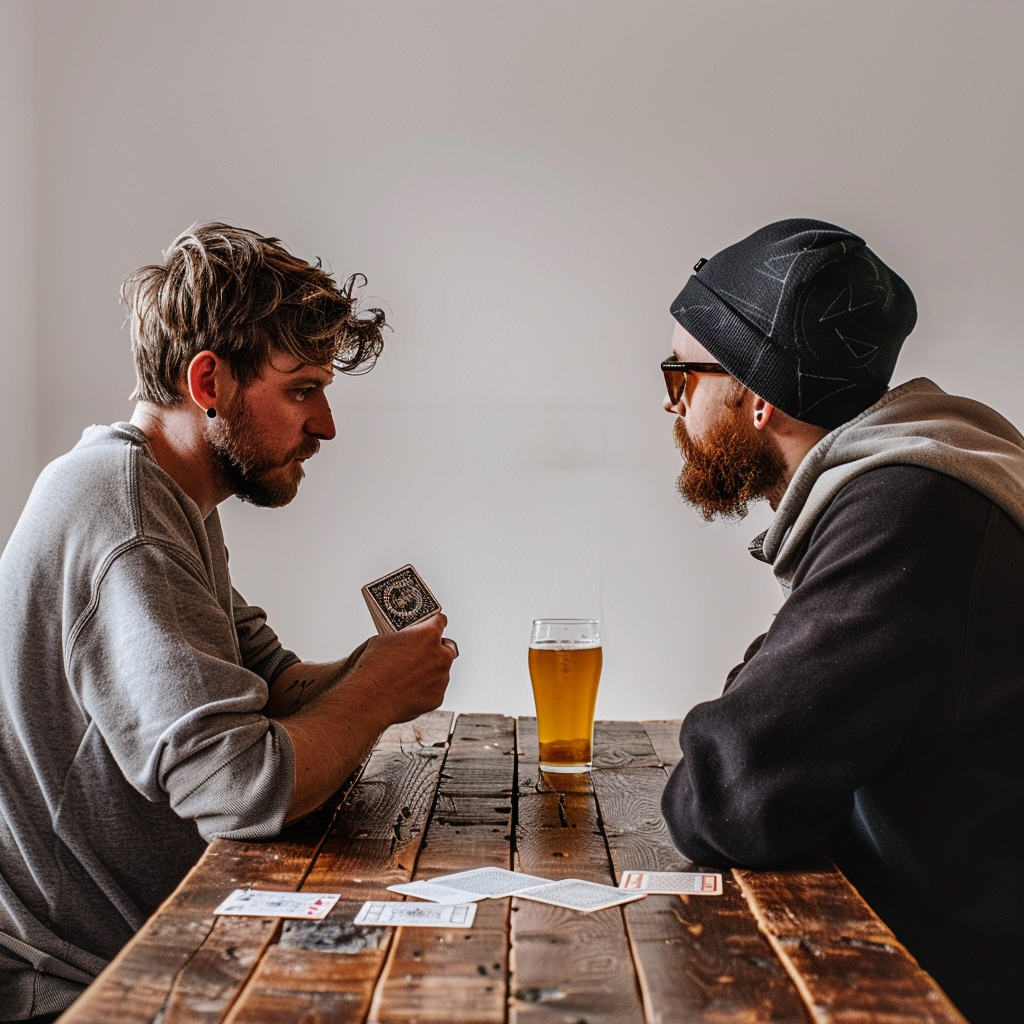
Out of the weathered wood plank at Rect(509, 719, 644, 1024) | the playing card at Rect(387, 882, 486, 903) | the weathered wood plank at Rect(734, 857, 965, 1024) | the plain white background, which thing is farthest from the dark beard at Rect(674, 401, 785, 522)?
the plain white background

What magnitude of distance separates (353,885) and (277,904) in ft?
0.30

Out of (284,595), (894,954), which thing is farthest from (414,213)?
(894,954)

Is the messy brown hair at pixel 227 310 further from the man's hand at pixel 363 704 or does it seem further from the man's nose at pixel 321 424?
the man's hand at pixel 363 704

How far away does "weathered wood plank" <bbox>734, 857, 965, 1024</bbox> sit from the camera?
771mm

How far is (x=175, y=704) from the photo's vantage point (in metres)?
1.19

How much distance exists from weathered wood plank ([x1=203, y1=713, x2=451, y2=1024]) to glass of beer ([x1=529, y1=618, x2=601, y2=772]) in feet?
0.60

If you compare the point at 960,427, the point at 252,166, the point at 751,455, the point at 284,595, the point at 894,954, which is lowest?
the point at 284,595

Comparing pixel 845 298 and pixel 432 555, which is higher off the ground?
pixel 845 298

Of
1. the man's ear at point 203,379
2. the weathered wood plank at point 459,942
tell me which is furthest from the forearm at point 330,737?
the man's ear at point 203,379

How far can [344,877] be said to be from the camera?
1075 millimetres

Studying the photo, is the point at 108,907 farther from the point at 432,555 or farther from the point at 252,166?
the point at 252,166

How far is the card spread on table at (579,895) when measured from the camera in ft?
3.28

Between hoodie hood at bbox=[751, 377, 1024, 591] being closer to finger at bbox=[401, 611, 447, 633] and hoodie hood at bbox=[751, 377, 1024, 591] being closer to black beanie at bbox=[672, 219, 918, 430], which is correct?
black beanie at bbox=[672, 219, 918, 430]

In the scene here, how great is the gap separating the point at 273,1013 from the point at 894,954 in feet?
1.62
